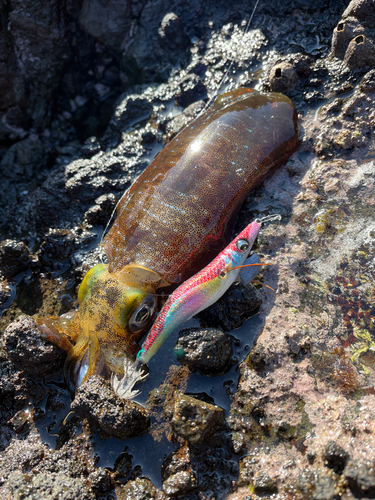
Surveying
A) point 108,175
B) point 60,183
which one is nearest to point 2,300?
point 60,183

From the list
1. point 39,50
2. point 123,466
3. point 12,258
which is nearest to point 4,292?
point 12,258

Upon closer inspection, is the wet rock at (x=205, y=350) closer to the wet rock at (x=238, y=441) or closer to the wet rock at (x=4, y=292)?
the wet rock at (x=238, y=441)

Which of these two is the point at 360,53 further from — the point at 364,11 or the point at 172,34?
the point at 172,34

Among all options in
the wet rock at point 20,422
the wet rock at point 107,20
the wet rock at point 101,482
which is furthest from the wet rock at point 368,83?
the wet rock at point 20,422

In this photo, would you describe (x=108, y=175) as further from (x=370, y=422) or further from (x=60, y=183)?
(x=370, y=422)

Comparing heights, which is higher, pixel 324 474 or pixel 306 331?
pixel 306 331

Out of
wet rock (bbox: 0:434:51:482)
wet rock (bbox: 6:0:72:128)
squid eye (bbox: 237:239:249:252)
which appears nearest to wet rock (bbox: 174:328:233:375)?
squid eye (bbox: 237:239:249:252)
